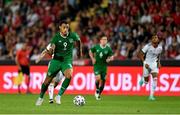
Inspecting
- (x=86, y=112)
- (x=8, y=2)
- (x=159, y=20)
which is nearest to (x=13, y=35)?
(x=8, y=2)

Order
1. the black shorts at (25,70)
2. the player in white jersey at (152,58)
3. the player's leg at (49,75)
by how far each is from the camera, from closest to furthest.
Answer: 1. the player's leg at (49,75)
2. the player in white jersey at (152,58)
3. the black shorts at (25,70)

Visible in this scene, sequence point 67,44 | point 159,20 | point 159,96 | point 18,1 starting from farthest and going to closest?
point 18,1
point 159,20
point 159,96
point 67,44

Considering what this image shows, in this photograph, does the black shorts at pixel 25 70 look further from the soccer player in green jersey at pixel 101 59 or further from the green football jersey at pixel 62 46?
the green football jersey at pixel 62 46

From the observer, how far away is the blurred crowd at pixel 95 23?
100 ft

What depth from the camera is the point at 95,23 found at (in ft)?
107

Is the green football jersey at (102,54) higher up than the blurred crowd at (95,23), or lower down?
lower down

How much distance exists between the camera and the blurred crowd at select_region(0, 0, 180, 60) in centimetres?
3050

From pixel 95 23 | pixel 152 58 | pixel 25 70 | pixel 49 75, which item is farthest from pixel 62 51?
pixel 95 23

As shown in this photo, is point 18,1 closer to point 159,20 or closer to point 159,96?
point 159,20

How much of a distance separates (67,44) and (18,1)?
15.8 m

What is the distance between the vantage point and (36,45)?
3278cm

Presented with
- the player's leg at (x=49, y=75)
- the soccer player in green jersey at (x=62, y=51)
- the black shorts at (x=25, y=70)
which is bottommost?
the black shorts at (x=25, y=70)

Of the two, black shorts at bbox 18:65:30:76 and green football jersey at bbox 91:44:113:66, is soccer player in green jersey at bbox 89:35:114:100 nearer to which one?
green football jersey at bbox 91:44:113:66

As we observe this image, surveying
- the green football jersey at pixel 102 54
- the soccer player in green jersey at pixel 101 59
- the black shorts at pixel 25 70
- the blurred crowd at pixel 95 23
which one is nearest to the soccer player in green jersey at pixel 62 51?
the soccer player in green jersey at pixel 101 59
